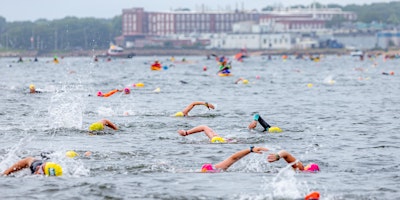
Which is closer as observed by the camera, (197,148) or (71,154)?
(71,154)

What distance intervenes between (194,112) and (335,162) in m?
13.4

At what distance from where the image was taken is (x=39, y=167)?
60.6 feet

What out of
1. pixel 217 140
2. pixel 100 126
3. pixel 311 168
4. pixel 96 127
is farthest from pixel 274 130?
pixel 311 168

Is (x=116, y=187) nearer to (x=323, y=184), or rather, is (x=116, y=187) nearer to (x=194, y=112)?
→ (x=323, y=184)

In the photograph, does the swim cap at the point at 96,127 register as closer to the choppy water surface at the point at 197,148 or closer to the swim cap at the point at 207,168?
the choppy water surface at the point at 197,148

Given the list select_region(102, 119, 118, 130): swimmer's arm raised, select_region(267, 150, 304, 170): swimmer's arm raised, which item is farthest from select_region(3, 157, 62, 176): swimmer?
select_region(102, 119, 118, 130): swimmer's arm raised

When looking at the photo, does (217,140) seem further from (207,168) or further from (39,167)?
(39,167)

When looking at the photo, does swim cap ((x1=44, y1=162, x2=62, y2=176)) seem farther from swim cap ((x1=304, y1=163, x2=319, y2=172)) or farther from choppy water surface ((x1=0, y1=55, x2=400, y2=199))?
swim cap ((x1=304, y1=163, x2=319, y2=172))

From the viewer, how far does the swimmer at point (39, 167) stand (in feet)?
60.6

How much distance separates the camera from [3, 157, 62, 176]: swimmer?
60.6ft

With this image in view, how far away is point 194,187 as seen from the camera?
17.7 metres

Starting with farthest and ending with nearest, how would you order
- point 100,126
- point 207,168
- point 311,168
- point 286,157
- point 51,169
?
point 100,126, point 311,168, point 207,168, point 51,169, point 286,157

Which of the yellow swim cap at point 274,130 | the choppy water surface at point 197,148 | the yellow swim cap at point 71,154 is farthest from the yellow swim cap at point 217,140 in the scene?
the yellow swim cap at point 71,154

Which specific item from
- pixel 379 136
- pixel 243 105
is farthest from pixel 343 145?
pixel 243 105
